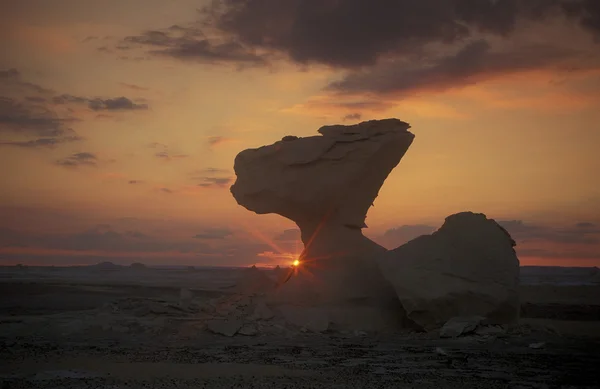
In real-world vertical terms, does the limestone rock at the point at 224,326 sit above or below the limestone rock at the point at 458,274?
below

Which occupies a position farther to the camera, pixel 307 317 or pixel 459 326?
pixel 307 317

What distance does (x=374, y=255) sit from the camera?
923 inches

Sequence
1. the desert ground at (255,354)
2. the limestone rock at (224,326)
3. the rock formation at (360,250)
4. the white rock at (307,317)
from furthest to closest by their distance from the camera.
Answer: the white rock at (307,317) < the rock formation at (360,250) < the limestone rock at (224,326) < the desert ground at (255,354)

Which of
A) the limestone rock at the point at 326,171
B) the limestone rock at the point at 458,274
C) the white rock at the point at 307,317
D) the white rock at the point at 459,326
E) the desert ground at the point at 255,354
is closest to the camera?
the desert ground at the point at 255,354

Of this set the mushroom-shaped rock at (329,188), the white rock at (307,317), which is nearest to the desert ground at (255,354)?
A: the white rock at (307,317)

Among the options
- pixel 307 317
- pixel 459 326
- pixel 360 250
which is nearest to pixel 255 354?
pixel 307 317

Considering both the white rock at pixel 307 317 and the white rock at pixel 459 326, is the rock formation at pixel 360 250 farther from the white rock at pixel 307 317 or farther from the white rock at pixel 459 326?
the white rock at pixel 459 326

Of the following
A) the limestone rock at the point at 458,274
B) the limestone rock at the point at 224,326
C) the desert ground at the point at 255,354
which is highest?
the limestone rock at the point at 458,274

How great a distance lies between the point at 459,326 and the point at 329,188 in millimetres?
7676

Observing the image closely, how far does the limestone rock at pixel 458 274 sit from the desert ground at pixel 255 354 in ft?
2.93

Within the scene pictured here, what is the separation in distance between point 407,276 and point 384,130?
6355 millimetres

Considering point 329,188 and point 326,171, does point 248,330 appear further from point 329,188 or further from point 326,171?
point 326,171

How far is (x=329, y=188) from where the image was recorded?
77.6ft

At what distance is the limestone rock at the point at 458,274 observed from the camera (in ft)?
65.7
